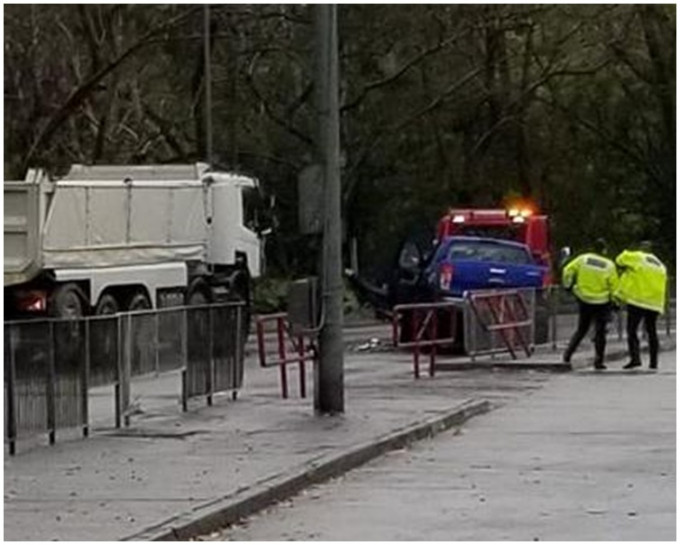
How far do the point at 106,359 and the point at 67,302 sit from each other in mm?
11342

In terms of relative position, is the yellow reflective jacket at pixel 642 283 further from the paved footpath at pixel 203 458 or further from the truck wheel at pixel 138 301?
the truck wheel at pixel 138 301

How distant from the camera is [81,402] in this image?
52.5 ft

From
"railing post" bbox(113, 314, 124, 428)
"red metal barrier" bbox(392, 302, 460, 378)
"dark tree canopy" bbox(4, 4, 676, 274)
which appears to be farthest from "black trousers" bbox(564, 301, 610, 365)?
"dark tree canopy" bbox(4, 4, 676, 274)

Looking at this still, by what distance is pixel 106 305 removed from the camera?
28953 mm

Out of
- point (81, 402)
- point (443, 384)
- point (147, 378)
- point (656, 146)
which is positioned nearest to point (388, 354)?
point (443, 384)

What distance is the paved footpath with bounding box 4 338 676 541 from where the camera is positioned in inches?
447

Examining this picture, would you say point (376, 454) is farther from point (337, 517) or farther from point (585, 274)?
point (585, 274)

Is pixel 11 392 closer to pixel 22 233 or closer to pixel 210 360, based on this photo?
pixel 210 360

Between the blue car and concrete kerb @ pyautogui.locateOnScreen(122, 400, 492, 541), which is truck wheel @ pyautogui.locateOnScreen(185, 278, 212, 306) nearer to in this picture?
the blue car

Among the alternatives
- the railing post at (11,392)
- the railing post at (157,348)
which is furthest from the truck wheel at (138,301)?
the railing post at (11,392)

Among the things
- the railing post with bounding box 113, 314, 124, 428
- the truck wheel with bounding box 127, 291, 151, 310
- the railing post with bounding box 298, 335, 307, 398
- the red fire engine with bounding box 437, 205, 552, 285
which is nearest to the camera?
the railing post with bounding box 113, 314, 124, 428

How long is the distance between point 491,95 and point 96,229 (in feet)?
76.0

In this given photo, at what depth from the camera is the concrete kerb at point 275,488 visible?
1091 cm

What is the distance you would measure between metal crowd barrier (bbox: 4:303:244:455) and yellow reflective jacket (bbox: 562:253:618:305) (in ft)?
24.5
